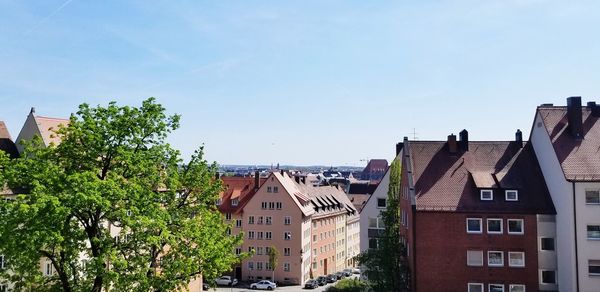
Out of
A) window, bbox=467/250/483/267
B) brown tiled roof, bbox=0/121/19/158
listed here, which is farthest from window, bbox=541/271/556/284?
brown tiled roof, bbox=0/121/19/158

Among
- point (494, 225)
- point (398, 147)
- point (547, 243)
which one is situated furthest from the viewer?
point (398, 147)

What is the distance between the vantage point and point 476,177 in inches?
1505

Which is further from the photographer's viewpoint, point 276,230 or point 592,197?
point 276,230

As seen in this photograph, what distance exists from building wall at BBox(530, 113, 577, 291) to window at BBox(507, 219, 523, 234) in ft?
8.01

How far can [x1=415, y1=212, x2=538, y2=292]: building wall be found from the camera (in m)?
35.4

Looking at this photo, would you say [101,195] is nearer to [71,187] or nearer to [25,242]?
[71,187]

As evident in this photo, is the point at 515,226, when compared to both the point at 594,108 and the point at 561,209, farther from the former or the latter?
the point at 594,108

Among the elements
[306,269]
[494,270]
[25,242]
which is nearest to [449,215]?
[494,270]

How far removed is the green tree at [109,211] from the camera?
→ 1944 cm

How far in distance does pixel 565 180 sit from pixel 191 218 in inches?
961

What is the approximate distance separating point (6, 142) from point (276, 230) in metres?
43.1

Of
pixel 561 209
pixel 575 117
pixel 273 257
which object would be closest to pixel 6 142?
pixel 273 257

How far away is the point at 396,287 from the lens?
37.7 meters

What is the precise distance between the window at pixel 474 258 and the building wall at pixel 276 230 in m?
41.5
